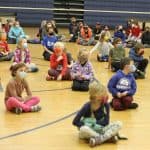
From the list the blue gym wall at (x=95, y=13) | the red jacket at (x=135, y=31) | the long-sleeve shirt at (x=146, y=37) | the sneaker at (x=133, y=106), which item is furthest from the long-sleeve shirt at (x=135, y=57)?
the blue gym wall at (x=95, y=13)

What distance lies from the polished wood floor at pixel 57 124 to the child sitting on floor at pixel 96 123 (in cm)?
11

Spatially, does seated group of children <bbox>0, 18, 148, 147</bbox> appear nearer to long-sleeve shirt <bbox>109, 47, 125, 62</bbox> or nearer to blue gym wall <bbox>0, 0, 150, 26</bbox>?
long-sleeve shirt <bbox>109, 47, 125, 62</bbox>

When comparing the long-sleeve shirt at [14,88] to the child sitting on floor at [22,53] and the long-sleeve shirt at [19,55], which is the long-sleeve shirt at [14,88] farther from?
the long-sleeve shirt at [19,55]

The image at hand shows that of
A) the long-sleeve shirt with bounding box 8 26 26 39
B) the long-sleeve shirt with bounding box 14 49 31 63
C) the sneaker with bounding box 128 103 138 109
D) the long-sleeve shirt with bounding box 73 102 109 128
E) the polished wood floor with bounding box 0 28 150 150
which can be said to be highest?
the long-sleeve shirt with bounding box 8 26 26 39

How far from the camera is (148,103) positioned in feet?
23.2

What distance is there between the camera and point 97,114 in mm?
5086

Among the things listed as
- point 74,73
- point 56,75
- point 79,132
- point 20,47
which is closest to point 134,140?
point 79,132

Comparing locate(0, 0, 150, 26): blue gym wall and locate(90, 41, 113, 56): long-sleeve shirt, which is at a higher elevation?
locate(0, 0, 150, 26): blue gym wall

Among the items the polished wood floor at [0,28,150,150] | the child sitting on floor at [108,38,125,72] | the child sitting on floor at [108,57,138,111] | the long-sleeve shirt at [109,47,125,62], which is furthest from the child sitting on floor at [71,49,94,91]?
the long-sleeve shirt at [109,47,125,62]

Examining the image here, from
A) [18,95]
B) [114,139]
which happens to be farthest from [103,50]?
[114,139]

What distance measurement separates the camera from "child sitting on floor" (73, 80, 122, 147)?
504cm

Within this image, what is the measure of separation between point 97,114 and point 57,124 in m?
0.90

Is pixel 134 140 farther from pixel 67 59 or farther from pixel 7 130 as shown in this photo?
pixel 67 59

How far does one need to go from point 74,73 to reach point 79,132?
2740 mm
